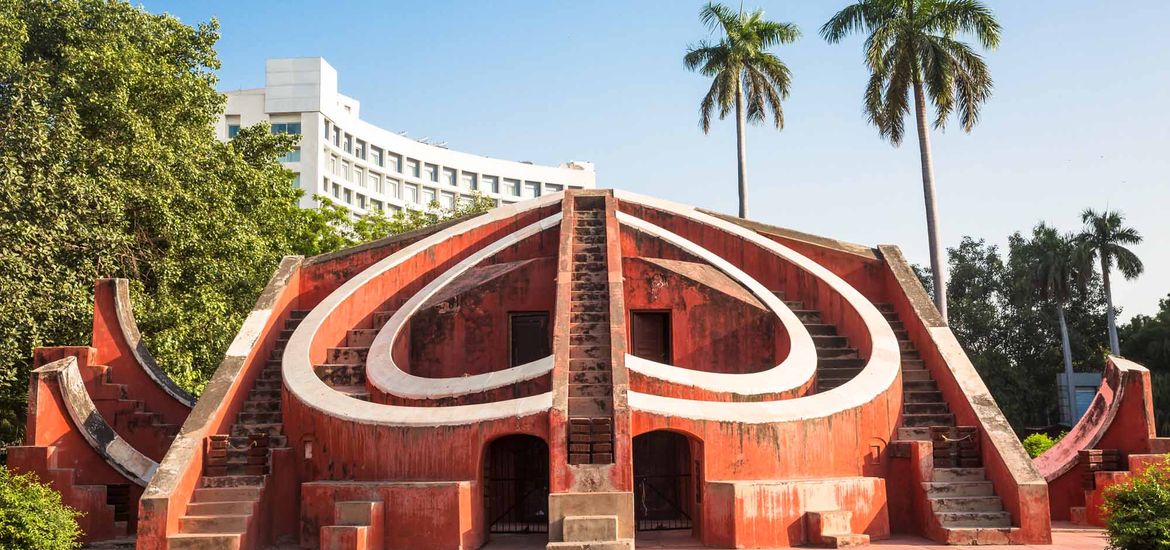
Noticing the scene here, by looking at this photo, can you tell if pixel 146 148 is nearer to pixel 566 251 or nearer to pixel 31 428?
pixel 31 428

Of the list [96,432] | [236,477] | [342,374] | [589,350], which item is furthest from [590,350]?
[96,432]

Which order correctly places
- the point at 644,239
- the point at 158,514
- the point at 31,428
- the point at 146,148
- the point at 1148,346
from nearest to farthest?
the point at 158,514, the point at 31,428, the point at 644,239, the point at 146,148, the point at 1148,346

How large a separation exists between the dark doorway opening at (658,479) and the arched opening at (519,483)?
1063 millimetres

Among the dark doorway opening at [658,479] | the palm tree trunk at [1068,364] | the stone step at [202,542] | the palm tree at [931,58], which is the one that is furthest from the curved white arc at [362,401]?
the palm tree trunk at [1068,364]

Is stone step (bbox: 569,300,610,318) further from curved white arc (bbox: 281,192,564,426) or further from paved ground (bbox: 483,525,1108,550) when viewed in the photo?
paved ground (bbox: 483,525,1108,550)

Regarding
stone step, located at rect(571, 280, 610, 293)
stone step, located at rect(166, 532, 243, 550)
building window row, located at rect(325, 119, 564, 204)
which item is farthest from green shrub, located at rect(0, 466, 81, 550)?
building window row, located at rect(325, 119, 564, 204)

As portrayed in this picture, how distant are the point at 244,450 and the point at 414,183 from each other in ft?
161

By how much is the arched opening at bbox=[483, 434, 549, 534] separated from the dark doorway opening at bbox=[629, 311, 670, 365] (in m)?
2.01

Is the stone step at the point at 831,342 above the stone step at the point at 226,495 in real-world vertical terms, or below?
above

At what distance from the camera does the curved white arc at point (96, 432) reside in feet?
38.5

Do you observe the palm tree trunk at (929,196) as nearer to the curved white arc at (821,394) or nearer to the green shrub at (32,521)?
the curved white arc at (821,394)

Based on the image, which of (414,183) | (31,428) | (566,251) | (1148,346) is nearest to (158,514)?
(31,428)

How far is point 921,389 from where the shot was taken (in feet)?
38.4

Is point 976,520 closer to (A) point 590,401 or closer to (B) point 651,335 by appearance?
(A) point 590,401
